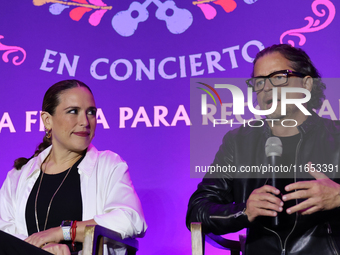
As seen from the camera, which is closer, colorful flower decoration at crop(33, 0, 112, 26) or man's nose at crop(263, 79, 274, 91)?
man's nose at crop(263, 79, 274, 91)

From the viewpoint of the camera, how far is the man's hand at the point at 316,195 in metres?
1.72

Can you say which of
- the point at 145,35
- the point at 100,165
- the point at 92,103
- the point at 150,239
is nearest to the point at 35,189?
the point at 100,165

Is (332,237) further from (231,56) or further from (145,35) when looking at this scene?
(145,35)

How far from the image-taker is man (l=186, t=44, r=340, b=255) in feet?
5.99

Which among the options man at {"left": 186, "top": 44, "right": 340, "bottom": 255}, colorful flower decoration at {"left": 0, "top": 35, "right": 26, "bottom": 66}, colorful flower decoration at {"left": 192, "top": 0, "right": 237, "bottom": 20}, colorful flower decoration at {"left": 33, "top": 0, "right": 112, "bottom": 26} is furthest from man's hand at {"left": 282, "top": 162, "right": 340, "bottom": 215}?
colorful flower decoration at {"left": 0, "top": 35, "right": 26, "bottom": 66}

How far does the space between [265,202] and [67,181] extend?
116cm

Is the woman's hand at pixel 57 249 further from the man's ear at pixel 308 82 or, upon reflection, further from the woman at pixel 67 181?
the man's ear at pixel 308 82

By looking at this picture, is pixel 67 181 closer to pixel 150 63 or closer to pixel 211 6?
pixel 150 63

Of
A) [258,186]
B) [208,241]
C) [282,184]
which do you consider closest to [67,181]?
[208,241]

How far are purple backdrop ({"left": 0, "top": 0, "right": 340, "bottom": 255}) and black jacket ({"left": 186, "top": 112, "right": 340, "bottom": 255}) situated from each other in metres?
0.60

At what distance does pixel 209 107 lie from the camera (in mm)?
2924

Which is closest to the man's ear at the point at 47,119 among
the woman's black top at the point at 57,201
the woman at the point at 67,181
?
the woman at the point at 67,181

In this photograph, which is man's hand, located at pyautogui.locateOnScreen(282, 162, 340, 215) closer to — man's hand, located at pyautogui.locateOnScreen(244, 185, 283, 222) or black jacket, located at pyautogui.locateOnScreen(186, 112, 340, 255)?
man's hand, located at pyautogui.locateOnScreen(244, 185, 283, 222)

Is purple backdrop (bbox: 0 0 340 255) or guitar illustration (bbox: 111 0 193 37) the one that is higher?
guitar illustration (bbox: 111 0 193 37)
